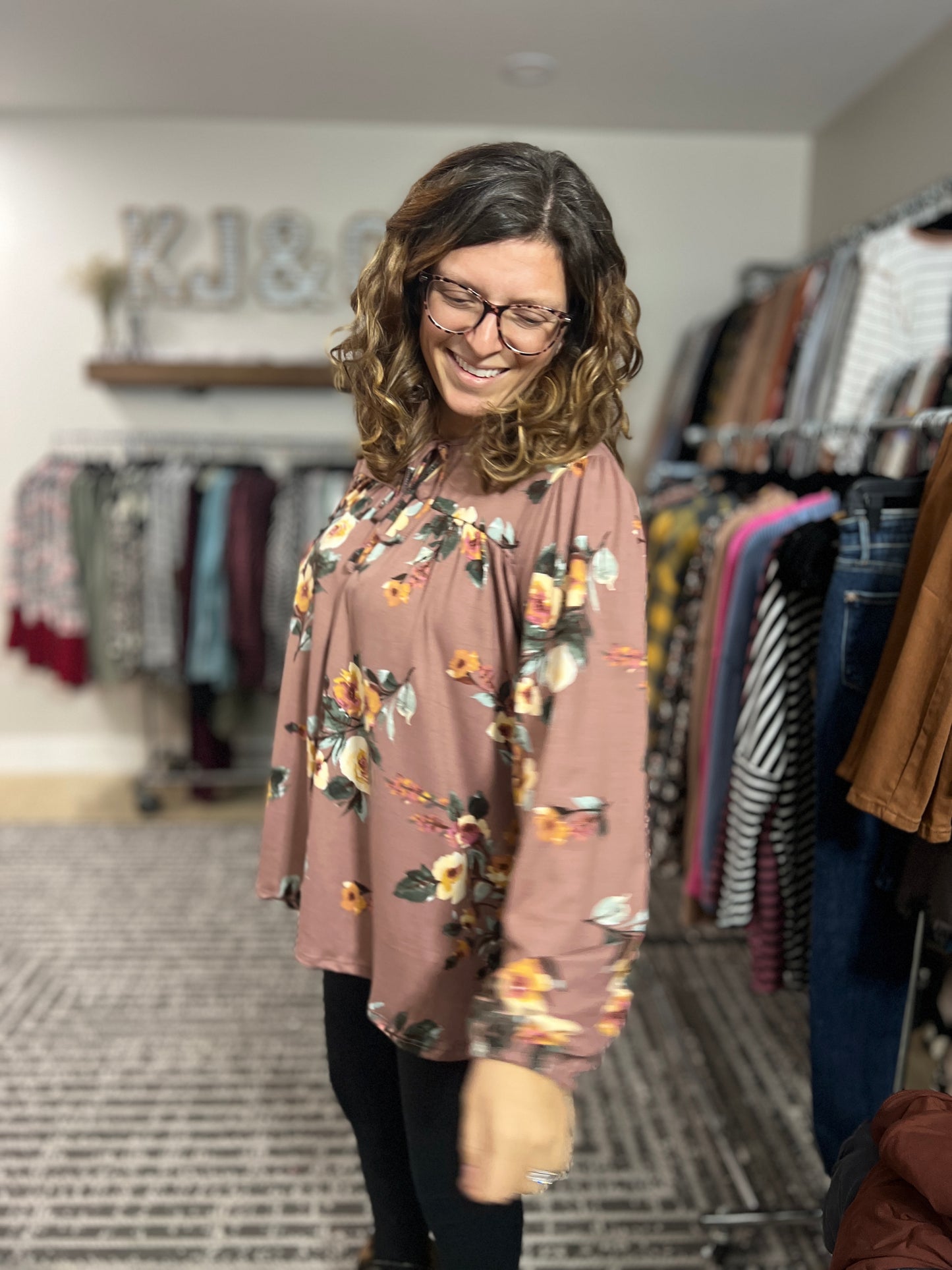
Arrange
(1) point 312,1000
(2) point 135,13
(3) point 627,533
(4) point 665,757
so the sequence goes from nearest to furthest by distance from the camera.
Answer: (3) point 627,533
(4) point 665,757
(1) point 312,1000
(2) point 135,13

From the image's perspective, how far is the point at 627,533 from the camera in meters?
0.79

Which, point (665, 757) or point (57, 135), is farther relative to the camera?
point (57, 135)

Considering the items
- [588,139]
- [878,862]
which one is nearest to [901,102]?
[588,139]

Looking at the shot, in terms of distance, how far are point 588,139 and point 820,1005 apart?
3.25 metres

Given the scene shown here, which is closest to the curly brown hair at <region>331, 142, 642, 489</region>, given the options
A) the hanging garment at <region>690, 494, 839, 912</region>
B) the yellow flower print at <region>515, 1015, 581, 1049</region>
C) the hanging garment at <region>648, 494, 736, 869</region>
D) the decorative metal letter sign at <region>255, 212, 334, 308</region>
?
the yellow flower print at <region>515, 1015, 581, 1049</region>

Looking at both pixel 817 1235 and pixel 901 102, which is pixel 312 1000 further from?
pixel 901 102

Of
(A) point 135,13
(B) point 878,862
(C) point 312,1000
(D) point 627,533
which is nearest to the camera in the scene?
(D) point 627,533

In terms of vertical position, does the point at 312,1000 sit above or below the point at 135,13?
below

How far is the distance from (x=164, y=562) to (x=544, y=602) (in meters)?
2.59

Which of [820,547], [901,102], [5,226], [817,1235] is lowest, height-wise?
[817,1235]

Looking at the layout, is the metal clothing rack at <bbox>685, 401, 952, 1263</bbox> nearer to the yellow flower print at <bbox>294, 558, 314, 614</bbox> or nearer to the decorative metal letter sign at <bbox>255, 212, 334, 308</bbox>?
the yellow flower print at <bbox>294, 558, 314, 614</bbox>

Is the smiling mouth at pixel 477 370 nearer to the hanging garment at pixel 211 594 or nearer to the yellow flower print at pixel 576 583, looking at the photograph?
the yellow flower print at pixel 576 583

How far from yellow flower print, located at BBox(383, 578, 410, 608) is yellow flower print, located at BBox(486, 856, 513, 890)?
26cm

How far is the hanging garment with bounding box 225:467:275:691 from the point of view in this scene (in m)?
3.06
